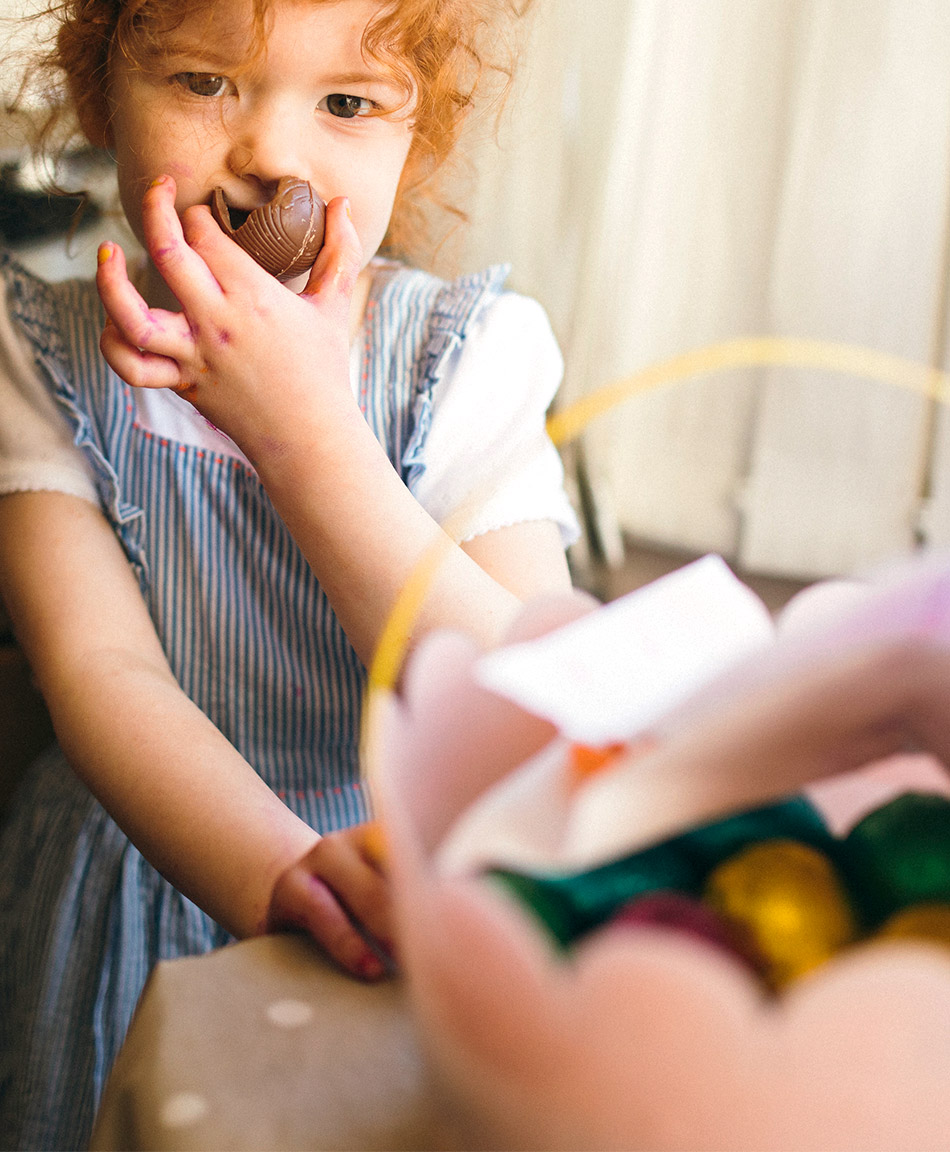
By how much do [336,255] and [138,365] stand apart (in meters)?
0.15

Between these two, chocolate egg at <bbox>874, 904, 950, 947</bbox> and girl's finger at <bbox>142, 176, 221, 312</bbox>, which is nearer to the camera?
chocolate egg at <bbox>874, 904, 950, 947</bbox>

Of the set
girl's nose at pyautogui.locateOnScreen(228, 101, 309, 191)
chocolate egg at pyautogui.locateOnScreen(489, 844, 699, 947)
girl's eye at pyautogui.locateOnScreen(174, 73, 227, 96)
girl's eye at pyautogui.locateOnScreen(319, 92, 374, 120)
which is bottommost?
chocolate egg at pyautogui.locateOnScreen(489, 844, 699, 947)

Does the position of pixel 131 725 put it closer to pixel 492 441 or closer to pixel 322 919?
pixel 322 919

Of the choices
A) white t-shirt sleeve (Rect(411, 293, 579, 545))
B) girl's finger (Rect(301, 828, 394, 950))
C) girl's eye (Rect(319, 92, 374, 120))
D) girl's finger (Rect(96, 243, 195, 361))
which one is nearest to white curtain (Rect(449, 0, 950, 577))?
white t-shirt sleeve (Rect(411, 293, 579, 545))


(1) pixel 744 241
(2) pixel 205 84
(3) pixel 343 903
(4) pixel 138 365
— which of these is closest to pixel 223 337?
(4) pixel 138 365

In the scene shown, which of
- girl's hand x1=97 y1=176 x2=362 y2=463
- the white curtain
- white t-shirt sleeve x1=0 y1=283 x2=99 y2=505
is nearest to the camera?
girl's hand x1=97 y1=176 x2=362 y2=463

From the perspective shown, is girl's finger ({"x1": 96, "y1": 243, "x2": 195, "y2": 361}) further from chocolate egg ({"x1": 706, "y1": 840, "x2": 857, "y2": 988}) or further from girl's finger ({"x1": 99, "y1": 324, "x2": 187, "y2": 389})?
chocolate egg ({"x1": 706, "y1": 840, "x2": 857, "y2": 988})

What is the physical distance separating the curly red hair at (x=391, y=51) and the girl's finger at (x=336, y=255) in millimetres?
101

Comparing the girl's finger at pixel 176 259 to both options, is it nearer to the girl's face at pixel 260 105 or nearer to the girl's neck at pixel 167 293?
the girl's face at pixel 260 105

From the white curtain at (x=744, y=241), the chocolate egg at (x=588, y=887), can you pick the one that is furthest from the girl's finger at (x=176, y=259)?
the white curtain at (x=744, y=241)

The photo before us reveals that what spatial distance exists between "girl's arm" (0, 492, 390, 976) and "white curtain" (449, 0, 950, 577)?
993mm

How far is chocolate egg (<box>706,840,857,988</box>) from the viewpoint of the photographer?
0.24 metres

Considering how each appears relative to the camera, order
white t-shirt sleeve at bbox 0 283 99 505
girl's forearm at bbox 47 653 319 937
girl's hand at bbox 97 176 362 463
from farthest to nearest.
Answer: white t-shirt sleeve at bbox 0 283 99 505
girl's hand at bbox 97 176 362 463
girl's forearm at bbox 47 653 319 937

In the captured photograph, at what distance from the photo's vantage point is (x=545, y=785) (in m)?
0.27
